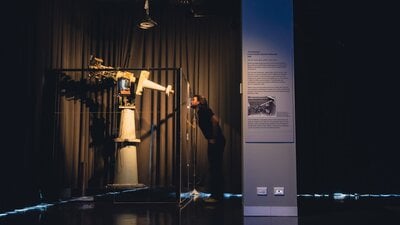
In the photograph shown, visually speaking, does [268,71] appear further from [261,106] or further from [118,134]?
[118,134]

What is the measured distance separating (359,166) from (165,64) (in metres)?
3.88

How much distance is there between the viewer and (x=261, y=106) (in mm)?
5051

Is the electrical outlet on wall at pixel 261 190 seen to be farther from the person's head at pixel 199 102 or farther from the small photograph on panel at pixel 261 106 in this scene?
the person's head at pixel 199 102

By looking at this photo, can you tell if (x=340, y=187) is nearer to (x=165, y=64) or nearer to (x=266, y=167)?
(x=266, y=167)

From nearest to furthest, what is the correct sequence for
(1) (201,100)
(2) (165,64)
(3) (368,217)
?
(3) (368,217)
(1) (201,100)
(2) (165,64)

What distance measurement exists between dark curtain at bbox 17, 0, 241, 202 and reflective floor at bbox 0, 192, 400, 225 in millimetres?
1168

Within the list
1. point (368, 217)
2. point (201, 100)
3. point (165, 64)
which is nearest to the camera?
point (368, 217)

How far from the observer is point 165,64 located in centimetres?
845

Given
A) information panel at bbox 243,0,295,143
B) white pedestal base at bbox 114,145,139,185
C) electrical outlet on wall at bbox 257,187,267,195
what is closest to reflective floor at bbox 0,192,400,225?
electrical outlet on wall at bbox 257,187,267,195

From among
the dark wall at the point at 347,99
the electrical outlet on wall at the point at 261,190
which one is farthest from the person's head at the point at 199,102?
the electrical outlet on wall at the point at 261,190

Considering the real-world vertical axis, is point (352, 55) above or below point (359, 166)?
above

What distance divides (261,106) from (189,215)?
4.70ft

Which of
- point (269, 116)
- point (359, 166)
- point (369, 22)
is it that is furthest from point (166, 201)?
point (369, 22)

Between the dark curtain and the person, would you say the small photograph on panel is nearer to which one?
the person
